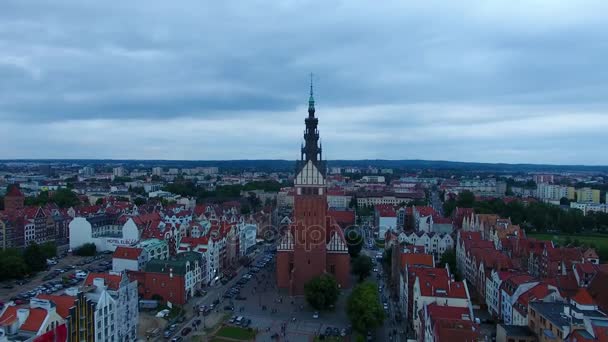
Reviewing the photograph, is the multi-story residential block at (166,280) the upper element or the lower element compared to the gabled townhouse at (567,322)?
lower

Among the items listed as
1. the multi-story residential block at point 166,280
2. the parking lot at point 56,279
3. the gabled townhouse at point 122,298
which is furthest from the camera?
the parking lot at point 56,279

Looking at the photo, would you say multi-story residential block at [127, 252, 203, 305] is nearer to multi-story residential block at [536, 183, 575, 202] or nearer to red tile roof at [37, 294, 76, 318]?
red tile roof at [37, 294, 76, 318]

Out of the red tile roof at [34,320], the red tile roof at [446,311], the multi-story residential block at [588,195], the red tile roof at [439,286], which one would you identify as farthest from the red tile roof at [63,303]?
the multi-story residential block at [588,195]

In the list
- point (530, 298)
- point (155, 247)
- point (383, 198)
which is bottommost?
point (155, 247)

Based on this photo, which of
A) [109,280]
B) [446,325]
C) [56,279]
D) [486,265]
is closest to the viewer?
[446,325]

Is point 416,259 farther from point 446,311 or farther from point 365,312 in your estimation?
point 446,311

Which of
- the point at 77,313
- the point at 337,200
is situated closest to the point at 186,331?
the point at 77,313

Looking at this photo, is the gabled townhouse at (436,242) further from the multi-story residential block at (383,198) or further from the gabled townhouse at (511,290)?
the multi-story residential block at (383,198)

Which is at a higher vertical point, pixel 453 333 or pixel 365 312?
pixel 453 333
